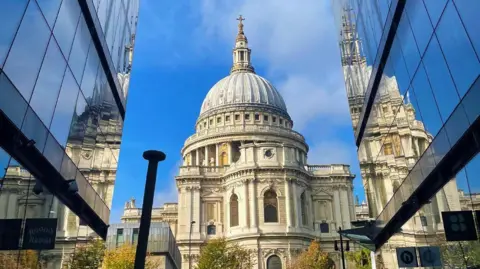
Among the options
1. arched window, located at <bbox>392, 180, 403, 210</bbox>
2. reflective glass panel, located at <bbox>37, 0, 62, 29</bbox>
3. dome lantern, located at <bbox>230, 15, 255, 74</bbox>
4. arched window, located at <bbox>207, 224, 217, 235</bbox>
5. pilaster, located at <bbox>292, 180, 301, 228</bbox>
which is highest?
dome lantern, located at <bbox>230, 15, 255, 74</bbox>

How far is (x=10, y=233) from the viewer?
1383cm

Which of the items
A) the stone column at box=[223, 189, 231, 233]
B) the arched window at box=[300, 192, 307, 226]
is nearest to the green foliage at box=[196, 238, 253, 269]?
the stone column at box=[223, 189, 231, 233]

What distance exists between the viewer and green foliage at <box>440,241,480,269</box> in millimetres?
14023

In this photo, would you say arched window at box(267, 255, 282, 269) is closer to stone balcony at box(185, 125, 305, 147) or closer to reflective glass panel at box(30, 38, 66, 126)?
stone balcony at box(185, 125, 305, 147)

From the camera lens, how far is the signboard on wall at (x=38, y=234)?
14655 millimetres

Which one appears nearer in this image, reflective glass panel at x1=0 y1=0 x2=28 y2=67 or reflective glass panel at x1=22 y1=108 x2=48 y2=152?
reflective glass panel at x1=0 y1=0 x2=28 y2=67

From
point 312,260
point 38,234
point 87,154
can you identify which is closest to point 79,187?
point 87,154

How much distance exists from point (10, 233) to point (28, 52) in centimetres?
516

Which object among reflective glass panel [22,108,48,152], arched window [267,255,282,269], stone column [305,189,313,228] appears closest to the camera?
reflective glass panel [22,108,48,152]

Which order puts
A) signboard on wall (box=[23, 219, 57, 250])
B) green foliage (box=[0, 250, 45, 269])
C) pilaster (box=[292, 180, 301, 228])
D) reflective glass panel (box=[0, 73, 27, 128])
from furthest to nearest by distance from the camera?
pilaster (box=[292, 180, 301, 228])
signboard on wall (box=[23, 219, 57, 250])
green foliage (box=[0, 250, 45, 269])
reflective glass panel (box=[0, 73, 27, 128])

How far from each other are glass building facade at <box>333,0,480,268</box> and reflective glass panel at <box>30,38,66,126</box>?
1173 cm

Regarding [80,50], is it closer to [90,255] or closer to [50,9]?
[50,9]

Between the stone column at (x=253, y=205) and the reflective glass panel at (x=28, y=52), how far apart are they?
181 feet

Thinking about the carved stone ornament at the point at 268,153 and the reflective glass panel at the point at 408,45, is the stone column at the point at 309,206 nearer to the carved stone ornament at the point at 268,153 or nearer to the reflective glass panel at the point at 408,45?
the carved stone ornament at the point at 268,153
